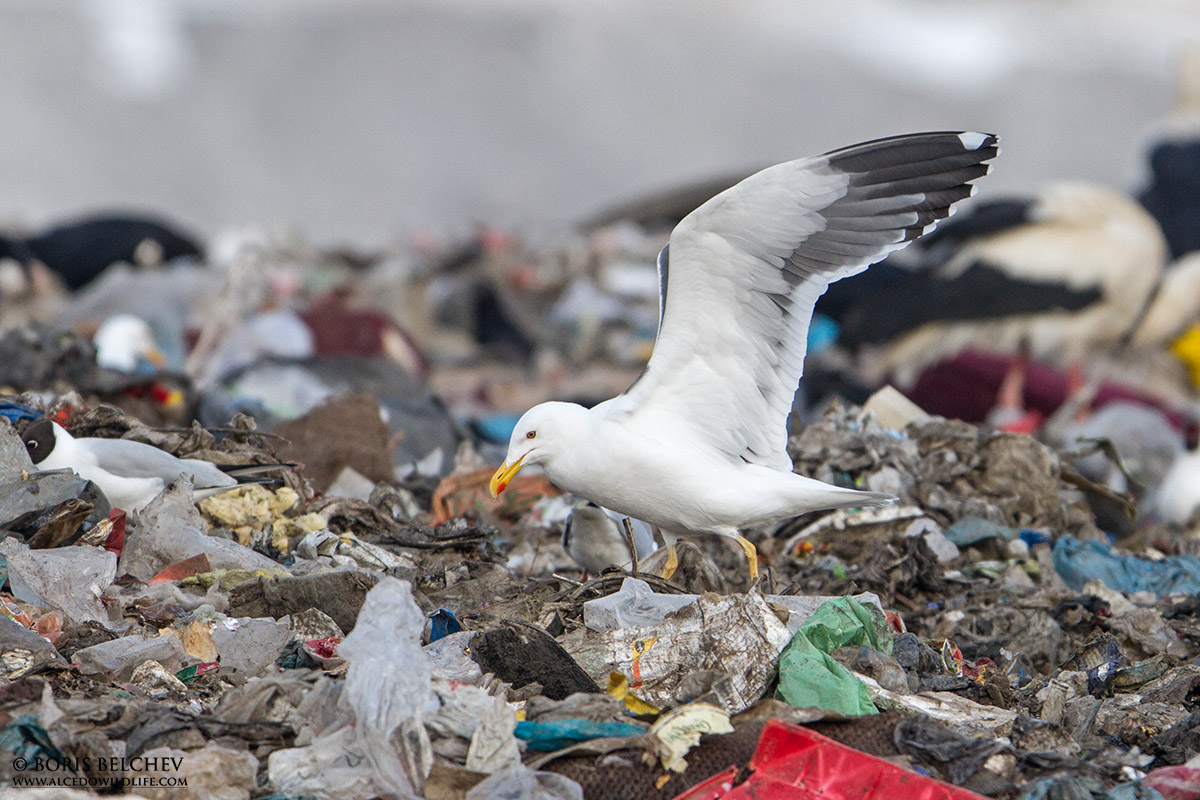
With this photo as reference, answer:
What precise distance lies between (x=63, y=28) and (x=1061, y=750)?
62.3 feet

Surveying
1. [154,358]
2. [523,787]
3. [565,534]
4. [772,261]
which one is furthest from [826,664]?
[154,358]

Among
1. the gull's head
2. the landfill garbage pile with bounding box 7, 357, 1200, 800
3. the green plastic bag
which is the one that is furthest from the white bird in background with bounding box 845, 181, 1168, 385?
the green plastic bag

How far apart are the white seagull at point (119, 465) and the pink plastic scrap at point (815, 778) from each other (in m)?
2.01

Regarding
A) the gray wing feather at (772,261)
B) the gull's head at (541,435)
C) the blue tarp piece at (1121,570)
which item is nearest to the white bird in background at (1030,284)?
the blue tarp piece at (1121,570)

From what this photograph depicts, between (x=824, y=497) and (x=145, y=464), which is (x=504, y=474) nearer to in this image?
(x=824, y=497)

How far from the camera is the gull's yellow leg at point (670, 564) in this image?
386cm

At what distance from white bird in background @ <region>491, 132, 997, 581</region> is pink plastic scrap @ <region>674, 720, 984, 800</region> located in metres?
0.99

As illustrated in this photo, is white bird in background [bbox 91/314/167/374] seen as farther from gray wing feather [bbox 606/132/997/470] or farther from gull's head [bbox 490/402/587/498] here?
gray wing feather [bbox 606/132/997/470]

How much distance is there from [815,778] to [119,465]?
2.37m

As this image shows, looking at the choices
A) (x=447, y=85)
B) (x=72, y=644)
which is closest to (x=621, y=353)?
(x=72, y=644)

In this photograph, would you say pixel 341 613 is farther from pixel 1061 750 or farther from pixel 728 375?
pixel 1061 750

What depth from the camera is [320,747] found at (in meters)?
2.68

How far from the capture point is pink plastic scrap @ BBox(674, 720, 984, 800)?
2639 millimetres

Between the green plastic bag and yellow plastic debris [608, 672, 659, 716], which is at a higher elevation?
the green plastic bag
